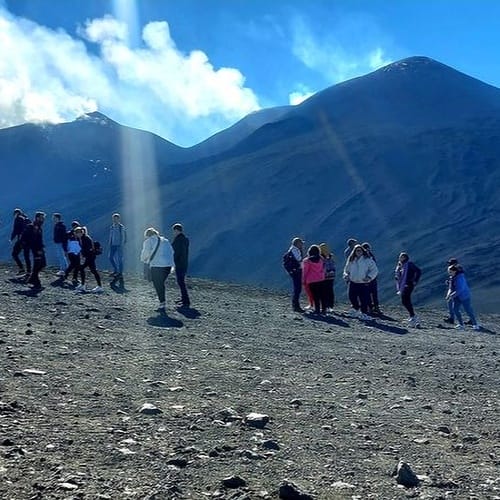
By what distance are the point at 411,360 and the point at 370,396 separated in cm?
410

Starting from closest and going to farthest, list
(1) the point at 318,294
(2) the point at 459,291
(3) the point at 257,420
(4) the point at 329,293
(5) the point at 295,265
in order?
(3) the point at 257,420, (1) the point at 318,294, (5) the point at 295,265, (4) the point at 329,293, (2) the point at 459,291

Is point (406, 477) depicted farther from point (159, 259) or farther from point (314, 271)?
point (314, 271)

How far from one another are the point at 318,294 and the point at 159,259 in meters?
5.08

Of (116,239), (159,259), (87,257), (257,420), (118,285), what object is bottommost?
(257,420)

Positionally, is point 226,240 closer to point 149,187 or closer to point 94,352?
point 149,187

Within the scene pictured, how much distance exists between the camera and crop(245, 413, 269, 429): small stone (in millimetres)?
6961

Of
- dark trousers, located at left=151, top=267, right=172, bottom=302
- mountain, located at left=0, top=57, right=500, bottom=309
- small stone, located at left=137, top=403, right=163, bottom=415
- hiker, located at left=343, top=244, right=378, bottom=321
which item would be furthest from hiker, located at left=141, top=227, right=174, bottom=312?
mountain, located at left=0, top=57, right=500, bottom=309

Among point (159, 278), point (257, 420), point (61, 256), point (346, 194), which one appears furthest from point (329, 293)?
point (346, 194)

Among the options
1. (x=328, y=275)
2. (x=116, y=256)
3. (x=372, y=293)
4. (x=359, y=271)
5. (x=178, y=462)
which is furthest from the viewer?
(x=116, y=256)

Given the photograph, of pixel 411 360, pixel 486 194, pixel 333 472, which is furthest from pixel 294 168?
pixel 333 472

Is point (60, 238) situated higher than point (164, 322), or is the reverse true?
point (60, 238)

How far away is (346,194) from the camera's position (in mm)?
105125

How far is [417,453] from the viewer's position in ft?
21.3

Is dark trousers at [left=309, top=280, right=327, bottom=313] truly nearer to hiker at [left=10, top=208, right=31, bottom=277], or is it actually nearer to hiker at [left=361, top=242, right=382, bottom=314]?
hiker at [left=361, top=242, right=382, bottom=314]
